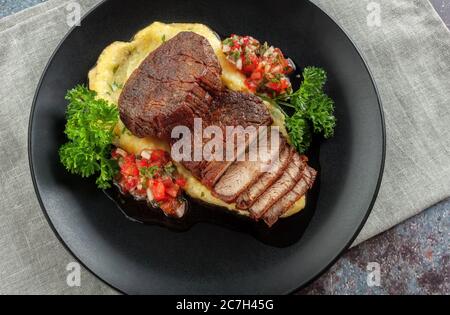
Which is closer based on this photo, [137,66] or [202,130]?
[202,130]

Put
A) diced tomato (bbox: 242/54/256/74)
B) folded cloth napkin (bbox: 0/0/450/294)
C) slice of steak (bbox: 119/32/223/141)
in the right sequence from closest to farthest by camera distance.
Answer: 1. slice of steak (bbox: 119/32/223/141)
2. diced tomato (bbox: 242/54/256/74)
3. folded cloth napkin (bbox: 0/0/450/294)

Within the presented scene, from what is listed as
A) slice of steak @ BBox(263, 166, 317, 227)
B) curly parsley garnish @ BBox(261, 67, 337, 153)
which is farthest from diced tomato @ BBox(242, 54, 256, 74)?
slice of steak @ BBox(263, 166, 317, 227)

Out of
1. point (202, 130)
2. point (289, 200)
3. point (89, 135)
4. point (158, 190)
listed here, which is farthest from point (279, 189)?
point (89, 135)

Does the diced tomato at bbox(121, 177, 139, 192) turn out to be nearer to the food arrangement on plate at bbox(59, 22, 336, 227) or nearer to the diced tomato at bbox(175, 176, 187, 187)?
the food arrangement on plate at bbox(59, 22, 336, 227)

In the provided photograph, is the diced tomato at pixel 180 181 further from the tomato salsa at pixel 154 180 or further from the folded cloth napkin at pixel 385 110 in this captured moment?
the folded cloth napkin at pixel 385 110

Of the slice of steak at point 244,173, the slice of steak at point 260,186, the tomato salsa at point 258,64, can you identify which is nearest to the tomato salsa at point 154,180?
the slice of steak at point 244,173

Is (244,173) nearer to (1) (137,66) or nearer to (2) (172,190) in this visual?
(2) (172,190)
